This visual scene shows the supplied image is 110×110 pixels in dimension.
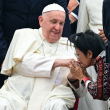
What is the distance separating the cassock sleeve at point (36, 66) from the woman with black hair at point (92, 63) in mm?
367

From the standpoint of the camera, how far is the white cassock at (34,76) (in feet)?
13.5

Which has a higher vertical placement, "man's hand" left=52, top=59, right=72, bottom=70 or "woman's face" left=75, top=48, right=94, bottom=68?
"woman's face" left=75, top=48, right=94, bottom=68

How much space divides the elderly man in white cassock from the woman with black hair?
0.94 feet

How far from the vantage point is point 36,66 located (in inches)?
173

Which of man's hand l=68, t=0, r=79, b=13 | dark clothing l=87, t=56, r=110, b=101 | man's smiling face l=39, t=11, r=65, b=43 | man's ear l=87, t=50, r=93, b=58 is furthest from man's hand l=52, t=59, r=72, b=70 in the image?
man's hand l=68, t=0, r=79, b=13

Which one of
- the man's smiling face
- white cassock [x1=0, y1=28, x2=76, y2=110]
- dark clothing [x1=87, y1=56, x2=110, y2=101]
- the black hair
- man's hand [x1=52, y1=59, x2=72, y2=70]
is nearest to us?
dark clothing [x1=87, y1=56, x2=110, y2=101]

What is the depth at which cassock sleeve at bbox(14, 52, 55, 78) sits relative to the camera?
4348mm

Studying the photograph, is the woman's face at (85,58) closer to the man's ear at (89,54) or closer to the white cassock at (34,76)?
Answer: the man's ear at (89,54)

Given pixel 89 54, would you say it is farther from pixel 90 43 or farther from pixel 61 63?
pixel 61 63

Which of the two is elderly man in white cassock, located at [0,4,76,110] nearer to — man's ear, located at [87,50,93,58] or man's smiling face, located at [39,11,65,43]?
man's smiling face, located at [39,11,65,43]

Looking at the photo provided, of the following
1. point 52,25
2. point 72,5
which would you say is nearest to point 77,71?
point 52,25

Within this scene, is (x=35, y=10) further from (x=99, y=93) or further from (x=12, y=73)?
(x=99, y=93)

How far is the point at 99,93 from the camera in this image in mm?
3709

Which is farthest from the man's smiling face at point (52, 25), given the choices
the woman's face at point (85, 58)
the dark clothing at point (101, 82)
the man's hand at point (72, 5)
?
the man's hand at point (72, 5)
